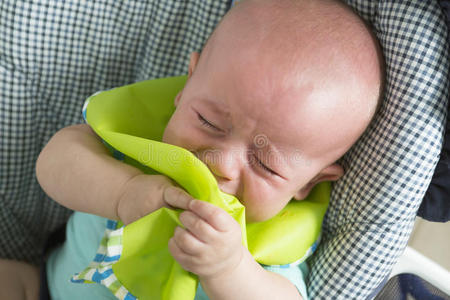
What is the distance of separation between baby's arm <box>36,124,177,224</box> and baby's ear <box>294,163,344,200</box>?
246 millimetres

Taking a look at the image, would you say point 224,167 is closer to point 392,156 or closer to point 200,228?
point 200,228

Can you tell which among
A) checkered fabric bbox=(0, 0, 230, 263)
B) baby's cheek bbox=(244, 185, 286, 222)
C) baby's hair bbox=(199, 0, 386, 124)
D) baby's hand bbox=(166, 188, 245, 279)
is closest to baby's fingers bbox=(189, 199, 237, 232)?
baby's hand bbox=(166, 188, 245, 279)

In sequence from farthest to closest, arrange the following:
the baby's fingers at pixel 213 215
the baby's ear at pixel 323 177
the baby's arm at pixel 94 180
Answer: the baby's ear at pixel 323 177 < the baby's arm at pixel 94 180 < the baby's fingers at pixel 213 215

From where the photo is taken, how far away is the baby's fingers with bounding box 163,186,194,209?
2.26 ft

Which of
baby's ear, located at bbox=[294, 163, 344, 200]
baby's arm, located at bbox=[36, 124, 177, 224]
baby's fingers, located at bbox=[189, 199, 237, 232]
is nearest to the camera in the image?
baby's fingers, located at bbox=[189, 199, 237, 232]

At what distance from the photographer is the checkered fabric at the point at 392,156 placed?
2.54ft

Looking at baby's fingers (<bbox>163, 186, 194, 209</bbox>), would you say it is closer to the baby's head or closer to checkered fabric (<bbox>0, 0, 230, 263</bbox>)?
the baby's head

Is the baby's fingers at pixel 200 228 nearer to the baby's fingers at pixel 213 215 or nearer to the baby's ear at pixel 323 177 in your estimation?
the baby's fingers at pixel 213 215

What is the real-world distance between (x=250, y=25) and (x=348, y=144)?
241 mm

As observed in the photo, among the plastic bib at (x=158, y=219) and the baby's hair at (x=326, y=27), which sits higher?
the baby's hair at (x=326, y=27)

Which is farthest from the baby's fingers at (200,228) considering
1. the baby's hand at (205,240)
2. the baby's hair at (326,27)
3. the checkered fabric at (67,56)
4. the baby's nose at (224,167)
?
the checkered fabric at (67,56)

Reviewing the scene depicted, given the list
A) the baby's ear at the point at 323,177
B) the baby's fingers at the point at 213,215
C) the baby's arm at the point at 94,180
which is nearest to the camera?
the baby's fingers at the point at 213,215

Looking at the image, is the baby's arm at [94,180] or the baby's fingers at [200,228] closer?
the baby's fingers at [200,228]

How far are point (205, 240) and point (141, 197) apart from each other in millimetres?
140
